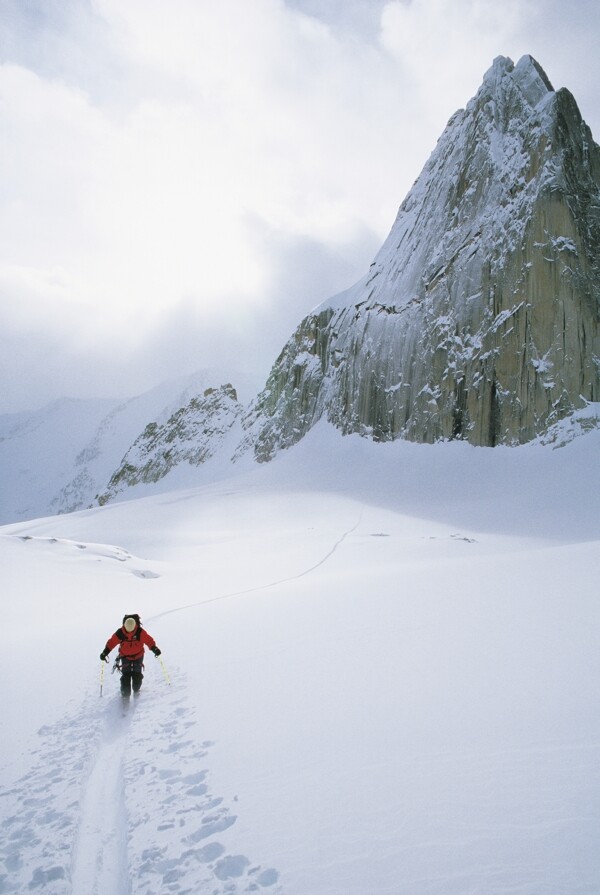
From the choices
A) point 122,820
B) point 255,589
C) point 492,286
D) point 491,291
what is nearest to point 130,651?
point 122,820

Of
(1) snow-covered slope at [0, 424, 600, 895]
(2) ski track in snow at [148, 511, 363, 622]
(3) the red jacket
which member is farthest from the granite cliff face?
(3) the red jacket

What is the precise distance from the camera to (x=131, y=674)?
645cm

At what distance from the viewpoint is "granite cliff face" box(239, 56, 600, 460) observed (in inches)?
1661

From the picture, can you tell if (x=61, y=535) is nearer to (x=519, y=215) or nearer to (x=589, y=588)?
(x=589, y=588)

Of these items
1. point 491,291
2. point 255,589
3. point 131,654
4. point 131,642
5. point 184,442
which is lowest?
point 255,589

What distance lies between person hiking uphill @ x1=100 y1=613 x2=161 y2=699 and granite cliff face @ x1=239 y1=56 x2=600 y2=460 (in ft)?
139

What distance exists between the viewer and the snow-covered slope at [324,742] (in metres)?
2.83

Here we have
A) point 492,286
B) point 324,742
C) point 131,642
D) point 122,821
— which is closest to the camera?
point 122,821

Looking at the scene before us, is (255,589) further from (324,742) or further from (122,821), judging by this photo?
(122,821)

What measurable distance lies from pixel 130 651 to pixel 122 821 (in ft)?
10.4

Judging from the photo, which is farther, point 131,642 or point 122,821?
point 131,642

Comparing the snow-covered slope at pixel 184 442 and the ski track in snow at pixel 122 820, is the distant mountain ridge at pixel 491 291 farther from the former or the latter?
the snow-covered slope at pixel 184 442

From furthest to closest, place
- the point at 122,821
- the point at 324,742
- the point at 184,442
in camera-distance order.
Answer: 1. the point at 184,442
2. the point at 324,742
3. the point at 122,821

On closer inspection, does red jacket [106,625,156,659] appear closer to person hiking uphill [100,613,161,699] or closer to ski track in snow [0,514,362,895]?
person hiking uphill [100,613,161,699]
